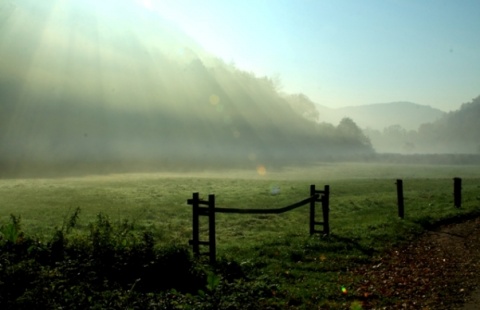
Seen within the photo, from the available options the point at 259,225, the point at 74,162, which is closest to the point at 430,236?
the point at 259,225

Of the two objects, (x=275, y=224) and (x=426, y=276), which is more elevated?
(x=426, y=276)

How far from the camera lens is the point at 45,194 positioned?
38406mm

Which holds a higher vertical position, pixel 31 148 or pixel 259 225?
pixel 31 148

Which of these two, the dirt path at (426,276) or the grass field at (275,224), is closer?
the dirt path at (426,276)

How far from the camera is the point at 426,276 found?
11.1 metres

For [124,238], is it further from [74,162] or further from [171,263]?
[74,162]

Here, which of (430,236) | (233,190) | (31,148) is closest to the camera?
(430,236)

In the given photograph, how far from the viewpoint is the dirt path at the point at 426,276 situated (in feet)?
30.2

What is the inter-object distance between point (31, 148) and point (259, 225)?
263 ft

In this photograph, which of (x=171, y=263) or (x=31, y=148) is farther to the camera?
(x=31, y=148)

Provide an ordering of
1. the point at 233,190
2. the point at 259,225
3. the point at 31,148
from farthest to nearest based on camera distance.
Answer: the point at 31,148 < the point at 233,190 < the point at 259,225

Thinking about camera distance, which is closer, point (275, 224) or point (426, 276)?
point (426, 276)

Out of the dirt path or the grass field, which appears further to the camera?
the grass field

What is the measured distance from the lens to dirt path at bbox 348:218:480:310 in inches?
362
